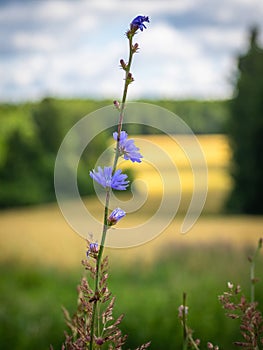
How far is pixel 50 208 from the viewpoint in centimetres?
2848

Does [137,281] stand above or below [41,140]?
below

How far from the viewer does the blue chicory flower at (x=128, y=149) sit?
113 cm

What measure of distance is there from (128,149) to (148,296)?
7.33m

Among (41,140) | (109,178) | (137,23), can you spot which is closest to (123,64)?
(137,23)

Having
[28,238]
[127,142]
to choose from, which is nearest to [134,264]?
[28,238]

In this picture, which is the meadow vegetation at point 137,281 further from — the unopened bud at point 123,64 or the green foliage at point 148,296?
the unopened bud at point 123,64

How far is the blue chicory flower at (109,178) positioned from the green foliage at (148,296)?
5.34 meters

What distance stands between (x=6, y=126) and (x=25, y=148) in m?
3.13

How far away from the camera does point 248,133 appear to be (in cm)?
2359

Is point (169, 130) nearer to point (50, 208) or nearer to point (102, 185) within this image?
point (50, 208)

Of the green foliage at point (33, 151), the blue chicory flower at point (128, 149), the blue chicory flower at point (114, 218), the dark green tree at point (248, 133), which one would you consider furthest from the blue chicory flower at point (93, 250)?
the green foliage at point (33, 151)

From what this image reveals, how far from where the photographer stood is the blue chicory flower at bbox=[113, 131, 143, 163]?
1.13 meters

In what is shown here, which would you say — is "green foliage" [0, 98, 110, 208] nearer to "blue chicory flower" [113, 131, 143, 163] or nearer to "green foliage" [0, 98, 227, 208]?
"green foliage" [0, 98, 227, 208]

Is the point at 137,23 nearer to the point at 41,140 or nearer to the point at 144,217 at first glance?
the point at 144,217
